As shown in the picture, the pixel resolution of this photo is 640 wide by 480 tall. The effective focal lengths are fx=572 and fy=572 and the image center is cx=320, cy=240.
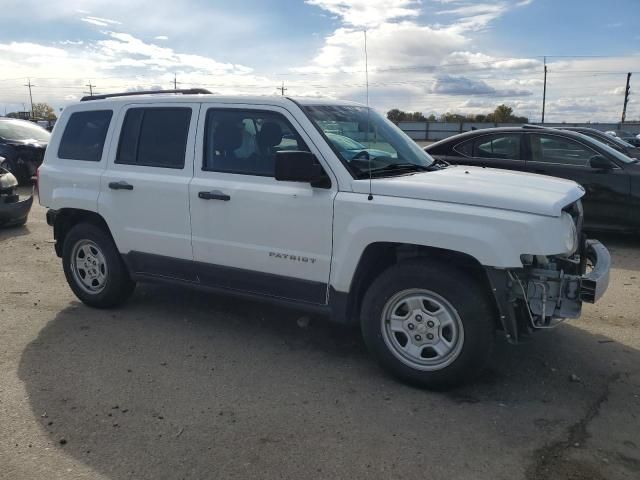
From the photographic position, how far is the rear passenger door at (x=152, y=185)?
4730 millimetres

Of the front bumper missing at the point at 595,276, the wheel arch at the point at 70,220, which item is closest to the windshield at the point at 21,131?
the wheel arch at the point at 70,220

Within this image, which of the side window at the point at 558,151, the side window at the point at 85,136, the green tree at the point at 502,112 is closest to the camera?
the side window at the point at 85,136

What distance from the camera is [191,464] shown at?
3.05 m

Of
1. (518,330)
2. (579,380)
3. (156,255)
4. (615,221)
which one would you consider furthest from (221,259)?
(615,221)

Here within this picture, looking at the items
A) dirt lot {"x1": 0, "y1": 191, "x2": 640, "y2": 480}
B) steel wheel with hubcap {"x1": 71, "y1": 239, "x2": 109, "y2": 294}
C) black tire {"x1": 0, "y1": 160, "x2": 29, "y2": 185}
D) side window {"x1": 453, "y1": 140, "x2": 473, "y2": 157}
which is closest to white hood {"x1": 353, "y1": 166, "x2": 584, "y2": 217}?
dirt lot {"x1": 0, "y1": 191, "x2": 640, "y2": 480}

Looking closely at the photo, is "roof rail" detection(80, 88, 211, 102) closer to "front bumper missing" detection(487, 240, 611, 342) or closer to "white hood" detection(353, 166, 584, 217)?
"white hood" detection(353, 166, 584, 217)

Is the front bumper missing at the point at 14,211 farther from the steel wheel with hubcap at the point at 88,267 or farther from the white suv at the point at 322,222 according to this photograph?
the steel wheel with hubcap at the point at 88,267

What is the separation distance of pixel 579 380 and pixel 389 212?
Result: 5.97 ft

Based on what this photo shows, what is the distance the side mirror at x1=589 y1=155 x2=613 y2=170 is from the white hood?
3.98 metres

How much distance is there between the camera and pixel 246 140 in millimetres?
4508

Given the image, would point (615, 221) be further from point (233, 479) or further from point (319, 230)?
point (233, 479)

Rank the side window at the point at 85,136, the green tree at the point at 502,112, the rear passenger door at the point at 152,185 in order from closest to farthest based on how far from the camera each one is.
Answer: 1. the rear passenger door at the point at 152,185
2. the side window at the point at 85,136
3. the green tree at the point at 502,112

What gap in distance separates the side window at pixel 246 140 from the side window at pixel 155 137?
0.88 feet

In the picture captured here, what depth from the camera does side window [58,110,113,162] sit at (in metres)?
5.25
